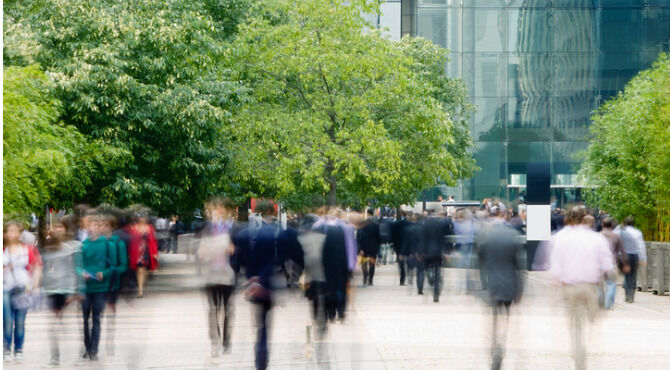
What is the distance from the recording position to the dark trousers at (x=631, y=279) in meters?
22.5

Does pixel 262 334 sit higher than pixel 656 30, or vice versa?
pixel 656 30

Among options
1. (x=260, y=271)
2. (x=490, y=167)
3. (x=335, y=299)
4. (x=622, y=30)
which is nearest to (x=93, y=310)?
(x=260, y=271)

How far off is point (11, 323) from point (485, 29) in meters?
39.3

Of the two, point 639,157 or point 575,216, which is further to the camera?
point 639,157

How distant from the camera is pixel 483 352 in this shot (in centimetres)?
1376

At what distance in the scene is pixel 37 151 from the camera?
21.5 metres

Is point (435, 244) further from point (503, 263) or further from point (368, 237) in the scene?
point (503, 263)

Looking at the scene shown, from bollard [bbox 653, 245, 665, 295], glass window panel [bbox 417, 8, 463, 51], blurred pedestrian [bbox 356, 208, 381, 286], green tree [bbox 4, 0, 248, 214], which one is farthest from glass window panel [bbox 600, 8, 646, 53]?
blurred pedestrian [bbox 356, 208, 381, 286]

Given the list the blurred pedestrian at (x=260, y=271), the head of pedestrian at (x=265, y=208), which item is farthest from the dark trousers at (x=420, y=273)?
the blurred pedestrian at (x=260, y=271)

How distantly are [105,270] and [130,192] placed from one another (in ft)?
43.7

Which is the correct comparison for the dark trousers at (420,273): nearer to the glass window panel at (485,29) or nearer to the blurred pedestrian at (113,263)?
the blurred pedestrian at (113,263)

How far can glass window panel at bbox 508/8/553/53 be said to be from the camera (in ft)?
159

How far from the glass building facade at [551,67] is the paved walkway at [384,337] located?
1014 inches

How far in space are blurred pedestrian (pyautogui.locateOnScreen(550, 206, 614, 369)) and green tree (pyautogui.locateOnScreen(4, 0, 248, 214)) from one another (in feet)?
53.3
